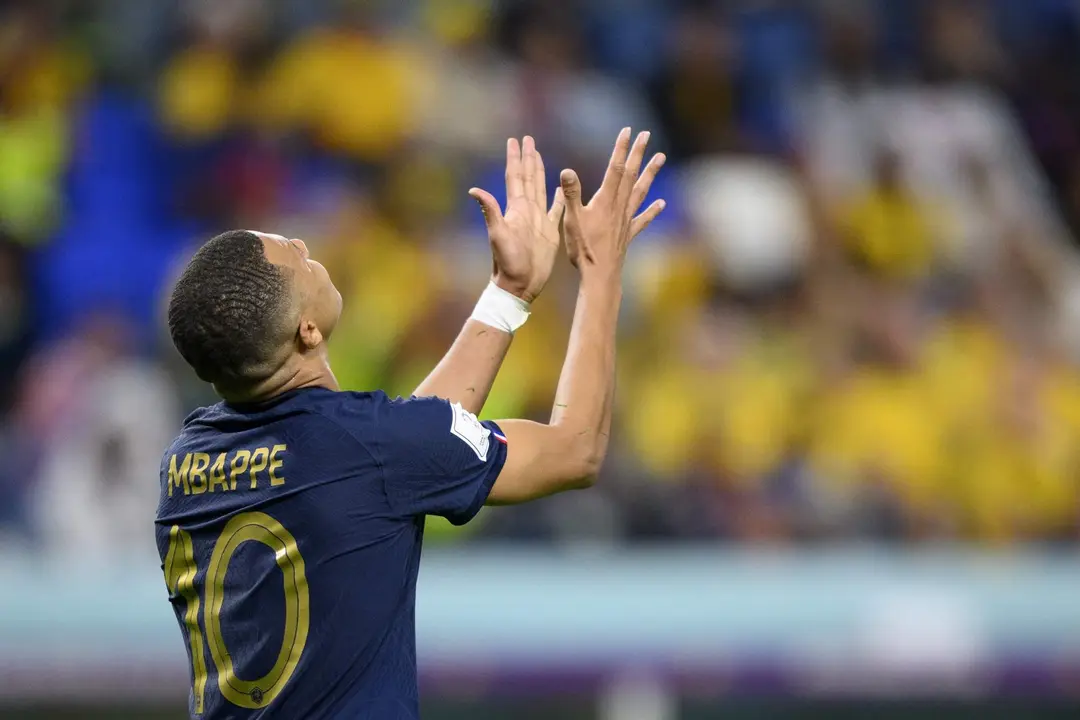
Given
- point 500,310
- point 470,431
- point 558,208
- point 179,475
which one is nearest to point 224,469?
point 179,475

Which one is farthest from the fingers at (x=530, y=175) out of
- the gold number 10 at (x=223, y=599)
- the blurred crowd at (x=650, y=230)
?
the blurred crowd at (x=650, y=230)

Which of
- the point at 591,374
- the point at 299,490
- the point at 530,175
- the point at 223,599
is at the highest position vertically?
the point at 530,175

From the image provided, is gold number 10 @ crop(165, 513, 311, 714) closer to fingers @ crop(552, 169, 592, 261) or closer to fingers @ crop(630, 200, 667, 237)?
fingers @ crop(552, 169, 592, 261)

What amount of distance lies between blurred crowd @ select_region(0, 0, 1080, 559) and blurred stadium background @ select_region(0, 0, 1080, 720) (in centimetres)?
2

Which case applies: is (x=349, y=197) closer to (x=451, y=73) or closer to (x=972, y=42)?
(x=451, y=73)

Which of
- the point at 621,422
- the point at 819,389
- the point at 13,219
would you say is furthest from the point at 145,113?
the point at 819,389

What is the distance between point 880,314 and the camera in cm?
742

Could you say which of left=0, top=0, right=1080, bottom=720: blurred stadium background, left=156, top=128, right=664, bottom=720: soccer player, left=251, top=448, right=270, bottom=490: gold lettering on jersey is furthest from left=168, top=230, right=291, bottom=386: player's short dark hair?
left=0, top=0, right=1080, bottom=720: blurred stadium background

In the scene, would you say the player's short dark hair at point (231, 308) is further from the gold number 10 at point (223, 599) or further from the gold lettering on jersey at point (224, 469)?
the gold number 10 at point (223, 599)

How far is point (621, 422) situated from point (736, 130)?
2.47 m

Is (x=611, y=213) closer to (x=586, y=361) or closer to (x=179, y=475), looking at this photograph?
(x=586, y=361)

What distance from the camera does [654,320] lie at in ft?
23.5

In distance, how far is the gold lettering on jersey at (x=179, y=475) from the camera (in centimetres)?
260

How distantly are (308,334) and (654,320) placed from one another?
4.71m
